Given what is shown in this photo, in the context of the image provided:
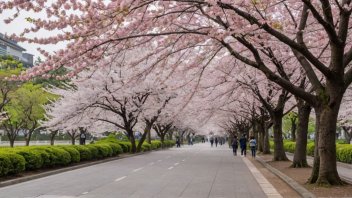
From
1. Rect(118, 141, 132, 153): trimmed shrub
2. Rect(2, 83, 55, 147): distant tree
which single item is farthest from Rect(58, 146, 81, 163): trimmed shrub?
Rect(2, 83, 55, 147): distant tree

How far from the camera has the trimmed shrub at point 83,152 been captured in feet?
85.2

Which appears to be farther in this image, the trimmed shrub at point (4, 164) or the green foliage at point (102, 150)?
the green foliage at point (102, 150)

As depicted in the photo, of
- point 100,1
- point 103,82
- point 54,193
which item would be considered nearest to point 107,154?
point 103,82

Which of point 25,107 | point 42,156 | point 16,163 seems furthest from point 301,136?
point 25,107

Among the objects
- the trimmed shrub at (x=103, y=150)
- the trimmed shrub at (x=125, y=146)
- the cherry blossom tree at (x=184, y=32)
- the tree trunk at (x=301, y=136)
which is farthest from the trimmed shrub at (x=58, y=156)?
the trimmed shrub at (x=125, y=146)

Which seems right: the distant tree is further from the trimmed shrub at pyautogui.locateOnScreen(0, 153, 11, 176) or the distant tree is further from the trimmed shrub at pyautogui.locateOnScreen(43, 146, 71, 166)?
the trimmed shrub at pyautogui.locateOnScreen(0, 153, 11, 176)

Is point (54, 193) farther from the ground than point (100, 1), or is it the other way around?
point (100, 1)

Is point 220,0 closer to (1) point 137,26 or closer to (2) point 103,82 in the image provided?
(1) point 137,26

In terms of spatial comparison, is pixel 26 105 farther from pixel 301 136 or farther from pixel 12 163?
pixel 301 136

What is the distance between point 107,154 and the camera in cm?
3206

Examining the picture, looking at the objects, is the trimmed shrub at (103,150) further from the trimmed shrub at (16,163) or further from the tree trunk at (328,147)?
the tree trunk at (328,147)

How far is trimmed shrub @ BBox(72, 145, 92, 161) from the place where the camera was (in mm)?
25969

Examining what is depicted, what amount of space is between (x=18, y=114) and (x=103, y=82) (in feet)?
67.7

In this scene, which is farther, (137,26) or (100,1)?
(137,26)
